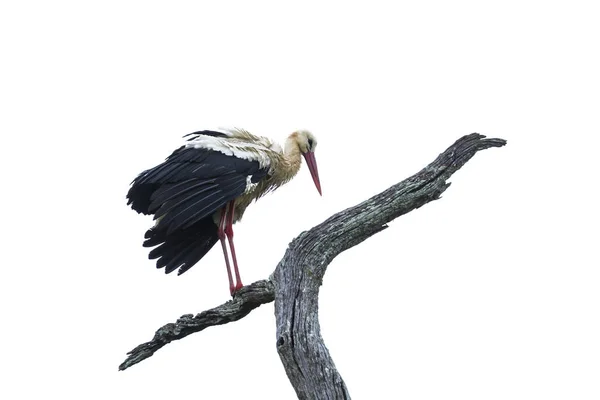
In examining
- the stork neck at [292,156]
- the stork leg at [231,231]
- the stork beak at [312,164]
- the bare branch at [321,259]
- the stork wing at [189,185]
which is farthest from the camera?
the stork beak at [312,164]

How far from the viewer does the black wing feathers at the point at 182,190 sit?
872 centimetres

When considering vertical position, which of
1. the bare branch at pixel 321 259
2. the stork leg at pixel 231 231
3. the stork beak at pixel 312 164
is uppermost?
the stork beak at pixel 312 164

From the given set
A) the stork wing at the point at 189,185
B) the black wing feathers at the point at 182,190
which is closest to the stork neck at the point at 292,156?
the black wing feathers at the point at 182,190

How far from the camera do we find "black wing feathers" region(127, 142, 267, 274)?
28.6 ft

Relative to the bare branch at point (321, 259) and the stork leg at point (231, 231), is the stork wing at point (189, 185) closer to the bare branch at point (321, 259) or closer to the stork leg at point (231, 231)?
the stork leg at point (231, 231)

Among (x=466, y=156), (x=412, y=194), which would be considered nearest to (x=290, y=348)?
(x=412, y=194)

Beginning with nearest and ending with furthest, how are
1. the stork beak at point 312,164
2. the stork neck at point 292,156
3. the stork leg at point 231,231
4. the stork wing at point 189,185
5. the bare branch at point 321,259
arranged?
the bare branch at point 321,259
the stork wing at point 189,185
the stork leg at point 231,231
the stork neck at point 292,156
the stork beak at point 312,164

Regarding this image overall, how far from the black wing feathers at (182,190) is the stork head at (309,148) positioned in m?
0.65

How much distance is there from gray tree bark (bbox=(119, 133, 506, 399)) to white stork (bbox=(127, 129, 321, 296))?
54 cm

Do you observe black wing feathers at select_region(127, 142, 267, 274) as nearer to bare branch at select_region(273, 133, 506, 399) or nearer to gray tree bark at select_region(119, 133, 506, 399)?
gray tree bark at select_region(119, 133, 506, 399)

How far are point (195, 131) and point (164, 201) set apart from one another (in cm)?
93

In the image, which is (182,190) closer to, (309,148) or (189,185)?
(189,185)

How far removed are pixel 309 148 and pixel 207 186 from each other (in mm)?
1404

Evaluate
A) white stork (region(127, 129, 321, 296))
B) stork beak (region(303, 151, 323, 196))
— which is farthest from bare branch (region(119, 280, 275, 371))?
stork beak (region(303, 151, 323, 196))
